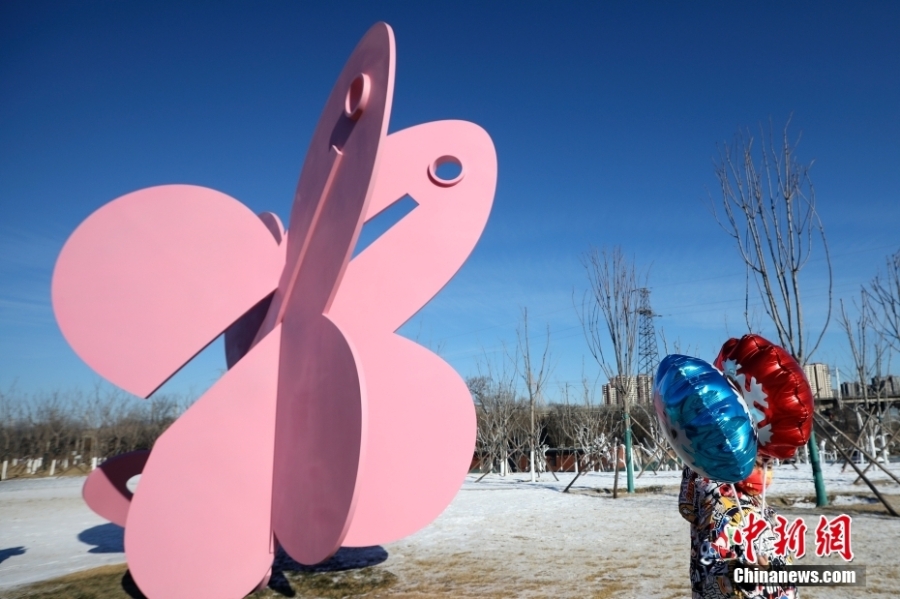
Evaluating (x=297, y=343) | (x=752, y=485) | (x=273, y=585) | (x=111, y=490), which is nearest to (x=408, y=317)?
(x=297, y=343)

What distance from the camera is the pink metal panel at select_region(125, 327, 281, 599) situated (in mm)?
4344

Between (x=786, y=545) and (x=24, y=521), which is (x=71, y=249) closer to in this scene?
(x=786, y=545)

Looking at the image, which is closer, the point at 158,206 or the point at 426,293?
the point at 158,206

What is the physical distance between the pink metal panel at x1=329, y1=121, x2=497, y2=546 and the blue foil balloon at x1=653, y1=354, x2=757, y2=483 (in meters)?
2.82

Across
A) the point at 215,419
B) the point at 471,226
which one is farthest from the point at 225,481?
the point at 471,226

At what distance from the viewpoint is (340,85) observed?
5.12 m

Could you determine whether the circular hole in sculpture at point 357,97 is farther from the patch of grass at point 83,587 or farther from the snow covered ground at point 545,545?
the patch of grass at point 83,587

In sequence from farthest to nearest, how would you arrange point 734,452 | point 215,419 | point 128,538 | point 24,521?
point 24,521
point 215,419
point 128,538
point 734,452

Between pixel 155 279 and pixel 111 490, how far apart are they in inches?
110

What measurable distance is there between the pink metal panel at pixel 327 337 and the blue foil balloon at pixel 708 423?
173cm

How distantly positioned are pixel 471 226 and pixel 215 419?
3.00 meters

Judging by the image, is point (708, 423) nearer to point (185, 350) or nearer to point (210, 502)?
point (210, 502)

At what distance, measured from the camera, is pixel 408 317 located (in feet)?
18.4

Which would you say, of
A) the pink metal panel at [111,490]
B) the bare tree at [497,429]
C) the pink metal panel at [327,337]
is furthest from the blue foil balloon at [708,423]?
the bare tree at [497,429]
